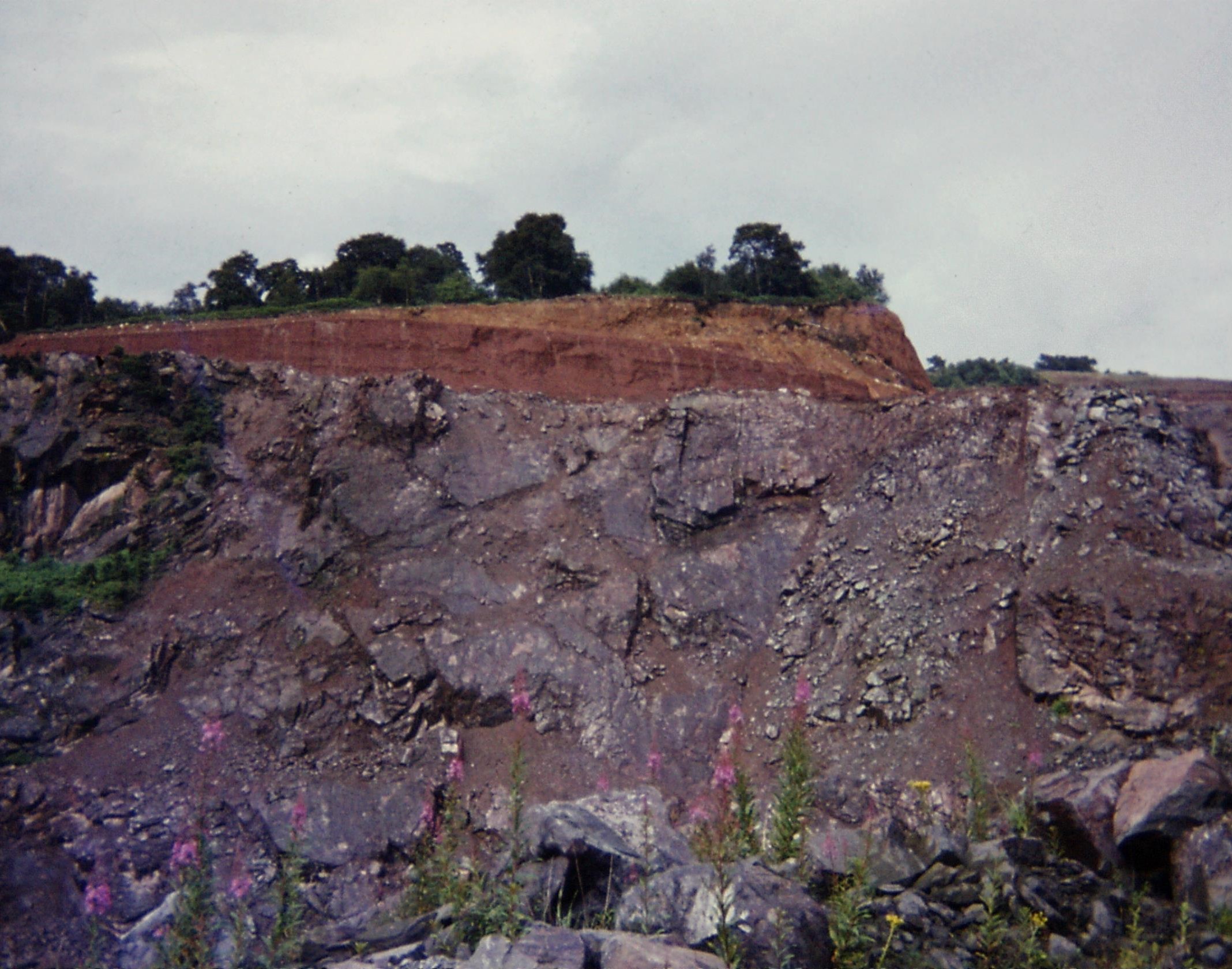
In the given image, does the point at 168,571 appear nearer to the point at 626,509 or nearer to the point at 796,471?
the point at 626,509

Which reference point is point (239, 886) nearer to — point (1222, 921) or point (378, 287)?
point (1222, 921)

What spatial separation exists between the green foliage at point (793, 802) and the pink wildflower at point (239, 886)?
4.27 metres

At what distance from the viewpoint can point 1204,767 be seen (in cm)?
970

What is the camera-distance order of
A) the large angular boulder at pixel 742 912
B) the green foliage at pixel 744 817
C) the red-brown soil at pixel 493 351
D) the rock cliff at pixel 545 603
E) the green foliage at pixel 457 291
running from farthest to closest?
the green foliage at pixel 457 291, the red-brown soil at pixel 493 351, the rock cliff at pixel 545 603, the green foliage at pixel 744 817, the large angular boulder at pixel 742 912

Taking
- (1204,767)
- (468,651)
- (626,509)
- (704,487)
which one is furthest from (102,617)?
(1204,767)

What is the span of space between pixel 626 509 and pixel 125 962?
41.2ft

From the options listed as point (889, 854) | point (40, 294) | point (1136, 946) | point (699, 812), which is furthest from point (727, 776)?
point (40, 294)

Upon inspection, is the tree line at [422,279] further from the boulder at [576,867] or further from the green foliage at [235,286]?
the boulder at [576,867]

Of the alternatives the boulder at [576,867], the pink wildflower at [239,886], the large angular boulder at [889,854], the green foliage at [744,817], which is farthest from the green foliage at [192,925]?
the large angular boulder at [889,854]

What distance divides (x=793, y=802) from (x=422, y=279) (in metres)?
26.4

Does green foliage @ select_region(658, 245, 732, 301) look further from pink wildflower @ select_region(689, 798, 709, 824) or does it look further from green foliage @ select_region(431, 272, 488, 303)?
pink wildflower @ select_region(689, 798, 709, 824)

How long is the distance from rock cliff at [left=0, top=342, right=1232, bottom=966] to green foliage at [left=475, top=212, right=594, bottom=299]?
10924 millimetres

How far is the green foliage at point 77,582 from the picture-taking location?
61.9 feet

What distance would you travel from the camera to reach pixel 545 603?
18969 millimetres
